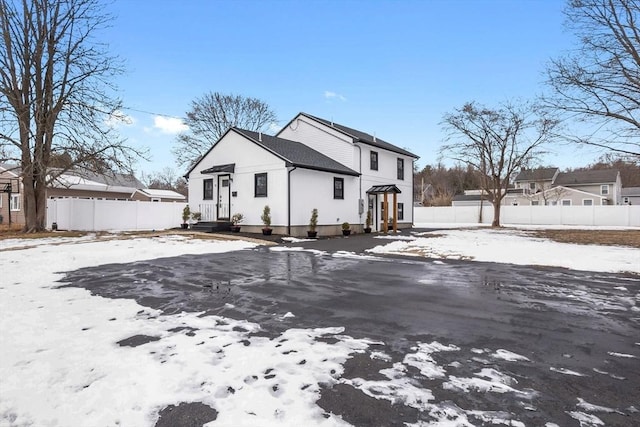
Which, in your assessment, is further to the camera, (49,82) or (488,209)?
(488,209)

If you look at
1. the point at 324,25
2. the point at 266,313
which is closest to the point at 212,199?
the point at 324,25

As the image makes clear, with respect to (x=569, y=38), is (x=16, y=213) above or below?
below

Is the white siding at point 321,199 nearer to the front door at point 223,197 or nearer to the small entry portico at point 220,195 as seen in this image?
the small entry portico at point 220,195

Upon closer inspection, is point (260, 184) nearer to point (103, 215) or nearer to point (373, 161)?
point (373, 161)

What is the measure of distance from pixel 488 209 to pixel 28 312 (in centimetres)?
3675

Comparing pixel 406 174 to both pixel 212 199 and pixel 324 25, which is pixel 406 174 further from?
pixel 212 199

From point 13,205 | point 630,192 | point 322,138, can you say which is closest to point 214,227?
point 322,138

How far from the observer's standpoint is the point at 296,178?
15.9 metres

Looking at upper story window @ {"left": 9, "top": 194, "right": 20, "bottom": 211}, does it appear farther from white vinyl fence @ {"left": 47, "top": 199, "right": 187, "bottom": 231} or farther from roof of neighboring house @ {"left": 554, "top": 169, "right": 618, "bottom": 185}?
roof of neighboring house @ {"left": 554, "top": 169, "right": 618, "bottom": 185}

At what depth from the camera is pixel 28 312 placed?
4.33 meters

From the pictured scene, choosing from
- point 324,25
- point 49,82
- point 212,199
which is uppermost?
point 324,25

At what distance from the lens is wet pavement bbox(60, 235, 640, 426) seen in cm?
236

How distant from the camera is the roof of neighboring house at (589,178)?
4287 cm

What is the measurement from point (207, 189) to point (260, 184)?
4011 millimetres
